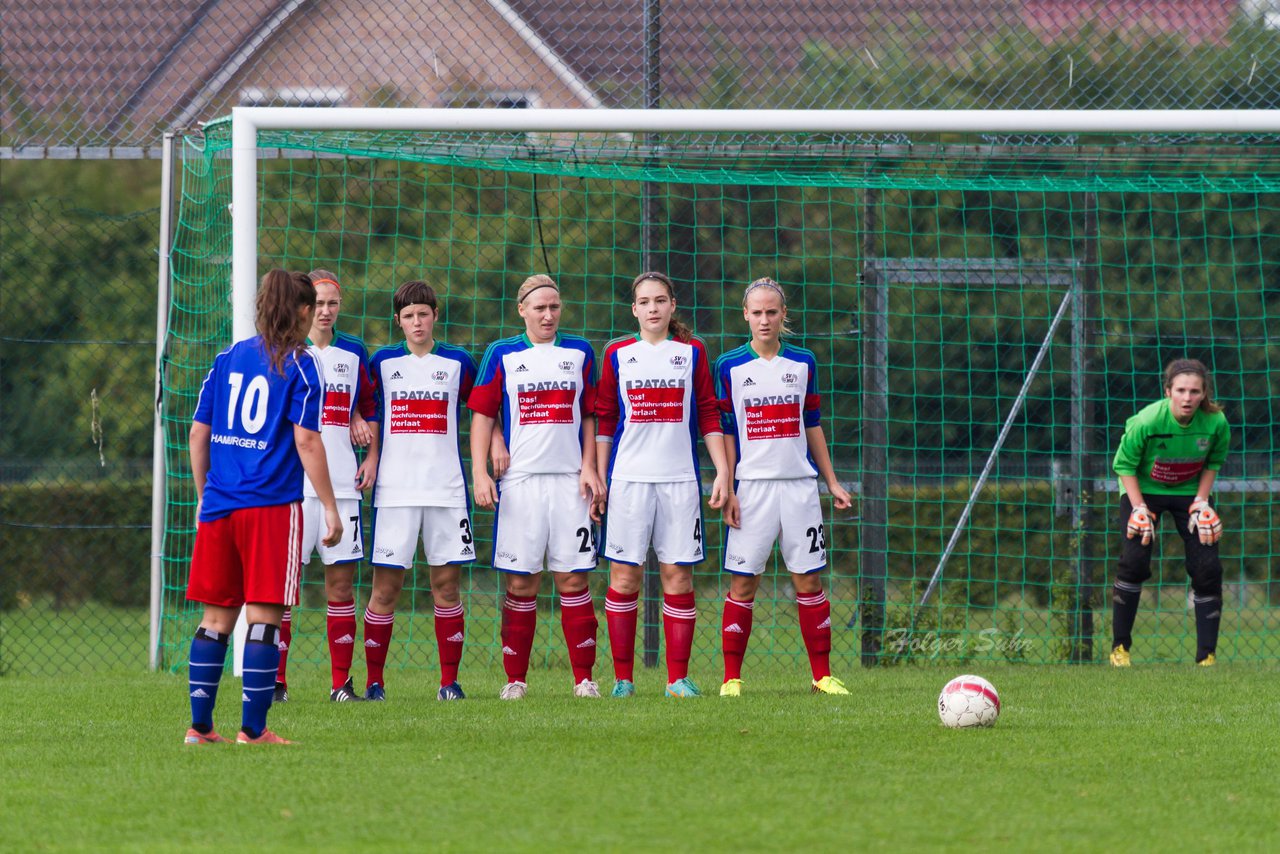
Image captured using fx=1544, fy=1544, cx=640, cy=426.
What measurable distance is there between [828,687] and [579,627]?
115cm

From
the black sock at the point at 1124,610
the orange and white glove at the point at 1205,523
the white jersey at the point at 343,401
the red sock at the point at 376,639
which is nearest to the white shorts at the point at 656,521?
the red sock at the point at 376,639

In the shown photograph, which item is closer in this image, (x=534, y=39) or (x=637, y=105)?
(x=637, y=105)

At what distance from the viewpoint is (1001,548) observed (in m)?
10.3

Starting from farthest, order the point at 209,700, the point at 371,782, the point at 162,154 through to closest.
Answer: the point at 162,154
the point at 209,700
the point at 371,782

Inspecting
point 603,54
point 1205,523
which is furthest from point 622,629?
point 603,54

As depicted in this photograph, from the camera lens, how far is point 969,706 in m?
5.54

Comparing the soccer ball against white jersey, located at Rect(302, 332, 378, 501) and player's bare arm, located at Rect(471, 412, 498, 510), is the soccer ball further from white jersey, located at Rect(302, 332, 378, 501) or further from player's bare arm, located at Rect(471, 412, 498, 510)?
white jersey, located at Rect(302, 332, 378, 501)

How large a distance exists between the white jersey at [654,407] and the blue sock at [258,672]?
2.12 metres

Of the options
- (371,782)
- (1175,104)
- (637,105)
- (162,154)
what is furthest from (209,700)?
(1175,104)

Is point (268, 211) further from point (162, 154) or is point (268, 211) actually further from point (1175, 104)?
point (1175, 104)

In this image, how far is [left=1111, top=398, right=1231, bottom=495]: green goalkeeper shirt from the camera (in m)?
8.48

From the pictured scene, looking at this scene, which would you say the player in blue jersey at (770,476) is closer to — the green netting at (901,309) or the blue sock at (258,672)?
the green netting at (901,309)

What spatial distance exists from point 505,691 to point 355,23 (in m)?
4.97

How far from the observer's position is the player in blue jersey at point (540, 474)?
22.1 feet
